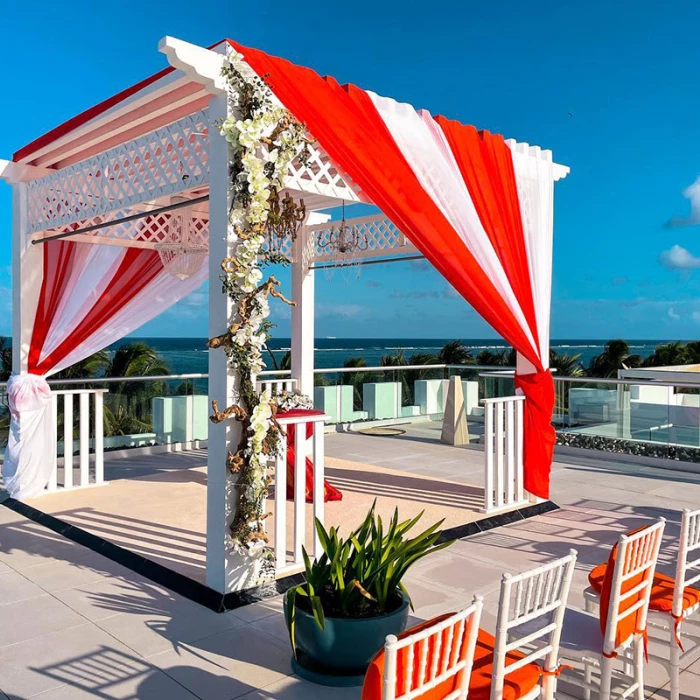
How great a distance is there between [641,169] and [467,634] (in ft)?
135

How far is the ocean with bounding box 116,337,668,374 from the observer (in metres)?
46.9

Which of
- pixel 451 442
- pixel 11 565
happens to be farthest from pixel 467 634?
pixel 451 442

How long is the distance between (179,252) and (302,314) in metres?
1.35

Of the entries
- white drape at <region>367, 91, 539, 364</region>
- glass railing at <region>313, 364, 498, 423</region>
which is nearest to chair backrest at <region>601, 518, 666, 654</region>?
white drape at <region>367, 91, 539, 364</region>

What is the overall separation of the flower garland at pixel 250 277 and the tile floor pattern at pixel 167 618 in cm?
59

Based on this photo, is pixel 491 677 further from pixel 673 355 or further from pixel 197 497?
pixel 673 355

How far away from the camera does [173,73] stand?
13.4ft

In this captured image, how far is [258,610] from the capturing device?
3.63 m

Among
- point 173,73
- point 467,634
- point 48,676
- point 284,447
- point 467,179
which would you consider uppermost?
point 173,73

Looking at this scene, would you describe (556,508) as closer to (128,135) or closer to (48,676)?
(48,676)

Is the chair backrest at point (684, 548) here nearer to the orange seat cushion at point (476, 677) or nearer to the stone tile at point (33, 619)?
the orange seat cushion at point (476, 677)

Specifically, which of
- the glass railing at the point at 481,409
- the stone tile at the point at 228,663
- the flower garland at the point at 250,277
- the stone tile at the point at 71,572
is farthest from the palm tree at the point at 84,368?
the stone tile at the point at 228,663

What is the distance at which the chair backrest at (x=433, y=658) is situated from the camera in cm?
174

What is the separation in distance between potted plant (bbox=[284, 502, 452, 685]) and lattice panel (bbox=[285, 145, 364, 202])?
7.23 ft
